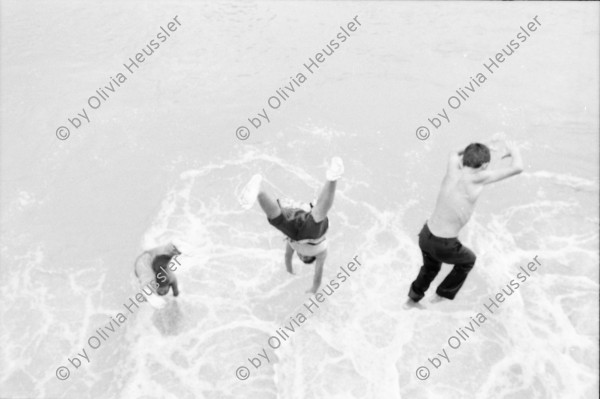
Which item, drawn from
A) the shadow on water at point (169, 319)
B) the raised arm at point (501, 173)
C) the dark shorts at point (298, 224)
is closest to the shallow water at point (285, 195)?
the shadow on water at point (169, 319)

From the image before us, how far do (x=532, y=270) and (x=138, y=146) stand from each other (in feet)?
16.8

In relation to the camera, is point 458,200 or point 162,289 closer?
point 458,200

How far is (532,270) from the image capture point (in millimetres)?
5574

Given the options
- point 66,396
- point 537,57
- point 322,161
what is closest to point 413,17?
point 537,57

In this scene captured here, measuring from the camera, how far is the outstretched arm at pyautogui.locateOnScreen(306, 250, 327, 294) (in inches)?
184

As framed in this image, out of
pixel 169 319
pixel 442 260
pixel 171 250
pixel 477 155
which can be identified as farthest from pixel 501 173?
pixel 169 319

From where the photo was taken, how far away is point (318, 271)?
194 inches

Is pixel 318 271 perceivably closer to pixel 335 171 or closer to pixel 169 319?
pixel 335 171

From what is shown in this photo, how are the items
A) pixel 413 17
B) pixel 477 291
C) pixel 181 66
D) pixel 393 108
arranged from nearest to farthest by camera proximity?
pixel 477 291
pixel 393 108
pixel 181 66
pixel 413 17

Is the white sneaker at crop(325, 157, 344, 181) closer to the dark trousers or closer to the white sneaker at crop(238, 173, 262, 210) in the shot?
the white sneaker at crop(238, 173, 262, 210)

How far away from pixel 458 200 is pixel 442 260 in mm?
583

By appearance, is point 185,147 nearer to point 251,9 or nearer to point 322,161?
point 322,161

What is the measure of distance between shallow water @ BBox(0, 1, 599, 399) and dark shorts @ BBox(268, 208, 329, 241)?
124 centimetres

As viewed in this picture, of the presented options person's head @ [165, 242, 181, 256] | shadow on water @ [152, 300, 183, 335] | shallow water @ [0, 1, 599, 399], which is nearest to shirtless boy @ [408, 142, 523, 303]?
shallow water @ [0, 1, 599, 399]
